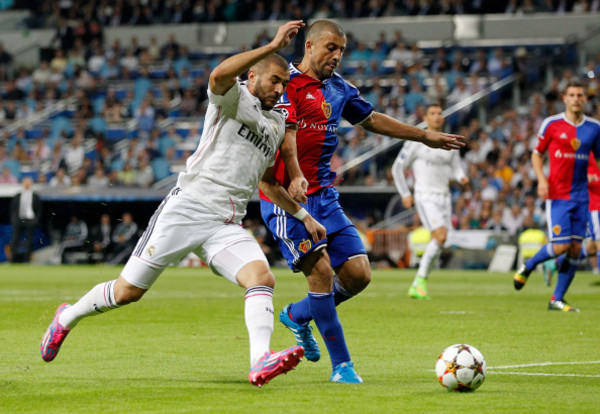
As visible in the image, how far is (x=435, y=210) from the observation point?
1555cm

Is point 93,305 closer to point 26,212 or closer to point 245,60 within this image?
point 245,60

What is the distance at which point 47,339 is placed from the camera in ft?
23.2

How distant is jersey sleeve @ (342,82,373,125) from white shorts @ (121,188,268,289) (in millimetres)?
1595

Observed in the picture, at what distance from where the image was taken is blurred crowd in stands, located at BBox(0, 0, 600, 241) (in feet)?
87.7

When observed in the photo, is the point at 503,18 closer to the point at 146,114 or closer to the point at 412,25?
the point at 412,25

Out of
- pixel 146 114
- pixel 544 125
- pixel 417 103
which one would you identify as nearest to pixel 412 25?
pixel 417 103

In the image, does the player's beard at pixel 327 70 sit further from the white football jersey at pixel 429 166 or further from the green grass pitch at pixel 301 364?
the white football jersey at pixel 429 166

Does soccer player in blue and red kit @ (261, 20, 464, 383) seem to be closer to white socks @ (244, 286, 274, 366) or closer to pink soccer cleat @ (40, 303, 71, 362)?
white socks @ (244, 286, 274, 366)

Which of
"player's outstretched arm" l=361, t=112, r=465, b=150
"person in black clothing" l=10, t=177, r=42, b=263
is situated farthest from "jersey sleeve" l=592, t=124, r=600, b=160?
"person in black clothing" l=10, t=177, r=42, b=263

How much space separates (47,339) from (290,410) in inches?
86.6

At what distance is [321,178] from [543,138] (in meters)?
6.20

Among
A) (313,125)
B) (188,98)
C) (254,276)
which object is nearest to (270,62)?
(313,125)

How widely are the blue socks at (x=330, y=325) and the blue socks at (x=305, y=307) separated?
55 cm

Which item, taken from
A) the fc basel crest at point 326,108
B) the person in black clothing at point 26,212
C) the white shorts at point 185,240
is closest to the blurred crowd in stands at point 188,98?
the person in black clothing at point 26,212
